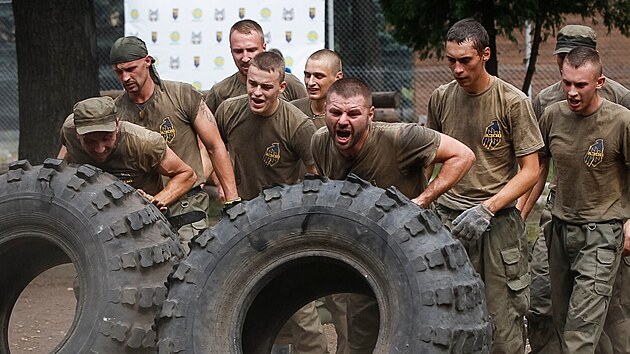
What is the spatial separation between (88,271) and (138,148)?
0.94 metres

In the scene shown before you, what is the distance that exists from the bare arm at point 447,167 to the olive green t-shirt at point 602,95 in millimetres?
1565

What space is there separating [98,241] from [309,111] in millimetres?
2106

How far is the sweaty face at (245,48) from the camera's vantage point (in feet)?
25.9

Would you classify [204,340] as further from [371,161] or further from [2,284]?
[2,284]

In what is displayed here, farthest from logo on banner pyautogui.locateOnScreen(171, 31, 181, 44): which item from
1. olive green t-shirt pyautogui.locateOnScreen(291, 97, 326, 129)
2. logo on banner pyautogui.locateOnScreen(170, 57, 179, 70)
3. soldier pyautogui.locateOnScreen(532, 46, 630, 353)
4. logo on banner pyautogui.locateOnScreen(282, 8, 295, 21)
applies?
soldier pyautogui.locateOnScreen(532, 46, 630, 353)

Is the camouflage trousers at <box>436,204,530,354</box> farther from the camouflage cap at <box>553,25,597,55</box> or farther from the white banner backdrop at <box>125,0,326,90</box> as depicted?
the white banner backdrop at <box>125,0,326,90</box>

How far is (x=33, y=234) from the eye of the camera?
20.4 feet

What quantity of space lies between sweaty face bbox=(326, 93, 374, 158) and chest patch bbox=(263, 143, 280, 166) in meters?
1.18

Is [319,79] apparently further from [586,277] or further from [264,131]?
[586,277]

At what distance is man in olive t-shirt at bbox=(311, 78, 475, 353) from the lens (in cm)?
588

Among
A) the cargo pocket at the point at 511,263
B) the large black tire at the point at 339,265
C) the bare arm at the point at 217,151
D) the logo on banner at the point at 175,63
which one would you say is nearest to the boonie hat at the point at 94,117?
the bare arm at the point at 217,151

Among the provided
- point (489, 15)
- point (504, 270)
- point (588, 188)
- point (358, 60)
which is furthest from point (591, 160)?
point (358, 60)

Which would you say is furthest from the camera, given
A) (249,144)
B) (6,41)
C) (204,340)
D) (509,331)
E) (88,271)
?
(6,41)

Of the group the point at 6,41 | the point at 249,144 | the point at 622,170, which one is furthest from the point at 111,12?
the point at 622,170
